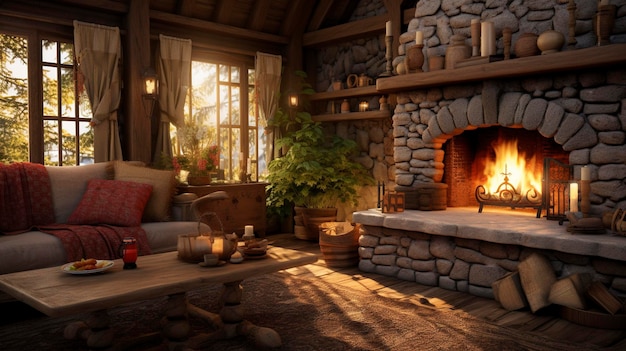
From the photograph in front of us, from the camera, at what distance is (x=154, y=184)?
13.9 ft

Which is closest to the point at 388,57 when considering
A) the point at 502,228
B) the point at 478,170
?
the point at 478,170

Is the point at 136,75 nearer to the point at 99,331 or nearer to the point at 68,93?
the point at 68,93

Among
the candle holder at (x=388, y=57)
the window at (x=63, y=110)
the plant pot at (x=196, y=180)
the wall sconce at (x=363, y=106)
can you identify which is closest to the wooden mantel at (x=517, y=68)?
the candle holder at (x=388, y=57)

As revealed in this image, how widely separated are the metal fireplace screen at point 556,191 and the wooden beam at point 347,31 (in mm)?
2641

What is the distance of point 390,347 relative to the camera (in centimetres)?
271

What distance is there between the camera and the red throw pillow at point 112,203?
3832 mm

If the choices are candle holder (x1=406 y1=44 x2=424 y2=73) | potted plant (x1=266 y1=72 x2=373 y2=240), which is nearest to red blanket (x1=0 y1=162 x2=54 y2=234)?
potted plant (x1=266 y1=72 x2=373 y2=240)

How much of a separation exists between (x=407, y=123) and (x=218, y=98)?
2.47 meters

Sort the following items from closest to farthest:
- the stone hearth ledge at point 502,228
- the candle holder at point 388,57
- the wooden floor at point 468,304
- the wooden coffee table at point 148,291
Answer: the wooden coffee table at point 148,291, the wooden floor at point 468,304, the stone hearth ledge at point 502,228, the candle holder at point 388,57

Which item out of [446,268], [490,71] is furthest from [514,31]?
[446,268]

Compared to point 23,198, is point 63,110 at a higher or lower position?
higher

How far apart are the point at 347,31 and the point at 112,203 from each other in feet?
11.6

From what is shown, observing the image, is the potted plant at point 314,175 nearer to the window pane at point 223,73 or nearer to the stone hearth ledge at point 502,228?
the window pane at point 223,73

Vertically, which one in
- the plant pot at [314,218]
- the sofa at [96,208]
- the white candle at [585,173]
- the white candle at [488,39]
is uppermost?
the white candle at [488,39]
